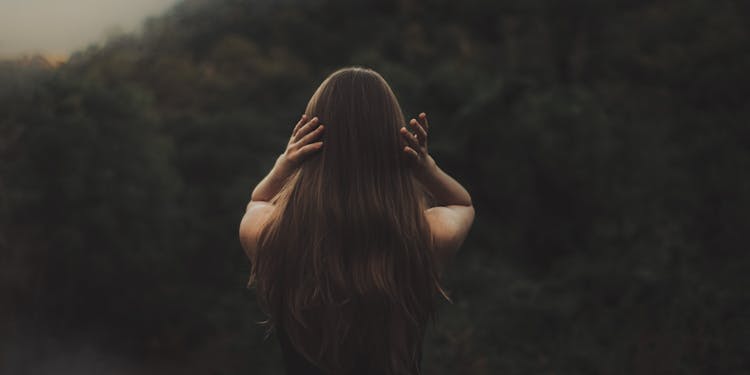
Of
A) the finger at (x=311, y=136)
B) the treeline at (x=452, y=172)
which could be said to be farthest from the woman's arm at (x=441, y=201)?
the treeline at (x=452, y=172)

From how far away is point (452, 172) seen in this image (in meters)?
6.83

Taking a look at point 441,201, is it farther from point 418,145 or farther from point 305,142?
point 305,142

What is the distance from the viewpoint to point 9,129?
13.4ft

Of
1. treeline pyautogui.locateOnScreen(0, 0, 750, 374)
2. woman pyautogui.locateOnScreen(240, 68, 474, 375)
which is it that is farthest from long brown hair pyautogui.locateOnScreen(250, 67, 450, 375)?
treeline pyautogui.locateOnScreen(0, 0, 750, 374)

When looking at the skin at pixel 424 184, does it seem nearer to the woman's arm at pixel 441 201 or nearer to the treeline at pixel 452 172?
the woman's arm at pixel 441 201

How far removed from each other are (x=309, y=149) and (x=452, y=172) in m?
5.48

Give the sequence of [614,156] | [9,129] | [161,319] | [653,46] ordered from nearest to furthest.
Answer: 1. [9,129]
2. [161,319]
3. [614,156]
4. [653,46]

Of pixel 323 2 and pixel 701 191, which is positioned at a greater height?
pixel 323 2

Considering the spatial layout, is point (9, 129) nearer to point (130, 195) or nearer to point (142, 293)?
point (130, 195)

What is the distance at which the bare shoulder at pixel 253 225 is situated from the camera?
156 centimetres

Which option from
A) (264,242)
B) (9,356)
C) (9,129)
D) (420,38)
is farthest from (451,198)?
(420,38)

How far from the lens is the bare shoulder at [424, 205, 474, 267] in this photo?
5.04 feet

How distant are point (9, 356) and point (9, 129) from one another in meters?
1.55

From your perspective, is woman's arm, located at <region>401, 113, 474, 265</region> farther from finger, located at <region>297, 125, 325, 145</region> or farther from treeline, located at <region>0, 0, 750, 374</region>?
treeline, located at <region>0, 0, 750, 374</region>
